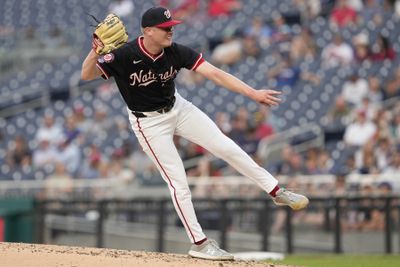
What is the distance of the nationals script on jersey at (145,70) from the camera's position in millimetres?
7207

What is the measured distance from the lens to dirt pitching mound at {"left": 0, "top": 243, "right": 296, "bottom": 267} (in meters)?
6.71

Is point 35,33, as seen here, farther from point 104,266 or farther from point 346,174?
point 104,266

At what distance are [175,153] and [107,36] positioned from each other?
3.27ft

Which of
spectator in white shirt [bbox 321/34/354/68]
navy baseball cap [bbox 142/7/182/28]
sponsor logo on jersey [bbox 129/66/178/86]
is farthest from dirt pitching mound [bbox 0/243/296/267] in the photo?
spectator in white shirt [bbox 321/34/354/68]

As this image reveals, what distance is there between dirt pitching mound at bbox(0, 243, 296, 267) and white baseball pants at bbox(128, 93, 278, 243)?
0.42 m

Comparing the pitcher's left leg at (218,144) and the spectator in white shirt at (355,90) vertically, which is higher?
the spectator in white shirt at (355,90)

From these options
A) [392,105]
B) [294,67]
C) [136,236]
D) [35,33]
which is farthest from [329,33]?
[35,33]

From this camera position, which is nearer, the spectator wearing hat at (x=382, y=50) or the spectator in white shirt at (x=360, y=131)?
the spectator in white shirt at (x=360, y=131)

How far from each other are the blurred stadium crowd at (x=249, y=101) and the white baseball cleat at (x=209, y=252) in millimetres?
5757

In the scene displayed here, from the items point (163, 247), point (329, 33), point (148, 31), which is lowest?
point (163, 247)

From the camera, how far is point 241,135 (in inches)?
573

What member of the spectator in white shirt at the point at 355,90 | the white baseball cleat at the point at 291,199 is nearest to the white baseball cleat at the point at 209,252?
the white baseball cleat at the point at 291,199

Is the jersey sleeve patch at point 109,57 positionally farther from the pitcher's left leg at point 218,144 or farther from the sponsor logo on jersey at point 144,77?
the pitcher's left leg at point 218,144

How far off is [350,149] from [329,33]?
298 centimetres
